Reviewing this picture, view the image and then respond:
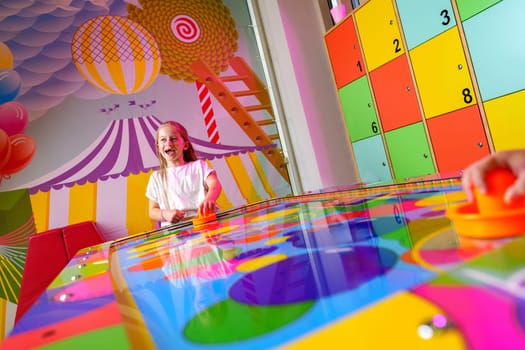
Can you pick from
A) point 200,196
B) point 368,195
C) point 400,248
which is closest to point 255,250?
point 400,248

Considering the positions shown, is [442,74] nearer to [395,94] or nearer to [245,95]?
[395,94]

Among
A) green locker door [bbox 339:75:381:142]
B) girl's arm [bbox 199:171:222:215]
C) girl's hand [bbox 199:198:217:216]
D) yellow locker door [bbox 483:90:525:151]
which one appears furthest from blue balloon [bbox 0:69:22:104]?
yellow locker door [bbox 483:90:525:151]

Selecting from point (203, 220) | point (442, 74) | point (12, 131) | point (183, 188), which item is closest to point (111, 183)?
point (12, 131)

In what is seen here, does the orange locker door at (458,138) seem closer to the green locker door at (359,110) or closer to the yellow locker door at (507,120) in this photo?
the yellow locker door at (507,120)

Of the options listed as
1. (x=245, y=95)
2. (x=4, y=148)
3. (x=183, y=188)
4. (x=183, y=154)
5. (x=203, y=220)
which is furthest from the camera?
(x=245, y=95)

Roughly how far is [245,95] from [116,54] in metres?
1.15

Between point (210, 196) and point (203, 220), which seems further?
point (210, 196)

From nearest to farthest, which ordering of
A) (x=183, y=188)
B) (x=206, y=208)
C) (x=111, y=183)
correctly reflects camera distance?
(x=206, y=208)
(x=183, y=188)
(x=111, y=183)

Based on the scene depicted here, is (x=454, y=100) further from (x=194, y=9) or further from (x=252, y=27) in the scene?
(x=194, y=9)

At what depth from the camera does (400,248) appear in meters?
0.52

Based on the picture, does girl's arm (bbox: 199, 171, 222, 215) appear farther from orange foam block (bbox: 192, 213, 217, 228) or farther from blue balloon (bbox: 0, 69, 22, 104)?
blue balloon (bbox: 0, 69, 22, 104)

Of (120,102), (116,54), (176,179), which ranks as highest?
(116,54)

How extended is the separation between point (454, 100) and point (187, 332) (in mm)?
2482

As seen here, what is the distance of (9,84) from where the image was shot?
2836 millimetres
